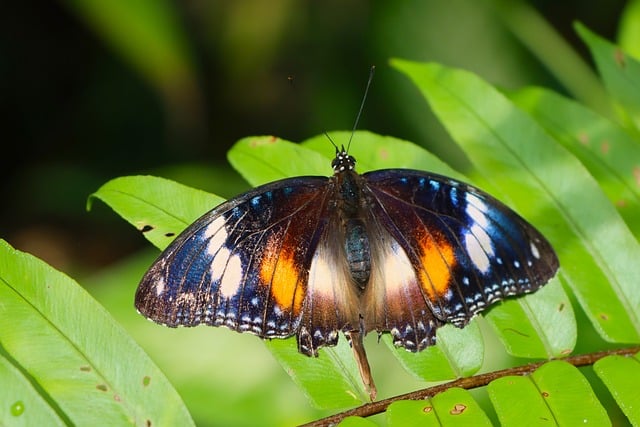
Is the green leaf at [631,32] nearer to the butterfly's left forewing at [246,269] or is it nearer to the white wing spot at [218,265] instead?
the butterfly's left forewing at [246,269]

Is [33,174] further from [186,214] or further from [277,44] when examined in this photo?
[186,214]

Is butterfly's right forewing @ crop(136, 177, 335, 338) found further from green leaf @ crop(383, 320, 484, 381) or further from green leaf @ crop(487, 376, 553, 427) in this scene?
green leaf @ crop(487, 376, 553, 427)

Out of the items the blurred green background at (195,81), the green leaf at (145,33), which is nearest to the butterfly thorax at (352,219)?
the blurred green background at (195,81)

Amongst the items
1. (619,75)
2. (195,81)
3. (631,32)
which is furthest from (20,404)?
(195,81)

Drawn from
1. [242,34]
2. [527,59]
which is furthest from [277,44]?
[527,59]

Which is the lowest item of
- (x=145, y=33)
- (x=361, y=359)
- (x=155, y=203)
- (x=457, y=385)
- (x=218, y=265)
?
(x=457, y=385)

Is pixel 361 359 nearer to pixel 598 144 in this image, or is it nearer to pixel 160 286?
pixel 160 286

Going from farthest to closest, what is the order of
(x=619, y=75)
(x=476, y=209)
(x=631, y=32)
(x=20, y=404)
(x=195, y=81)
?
1. (x=195, y=81)
2. (x=631, y=32)
3. (x=619, y=75)
4. (x=476, y=209)
5. (x=20, y=404)
